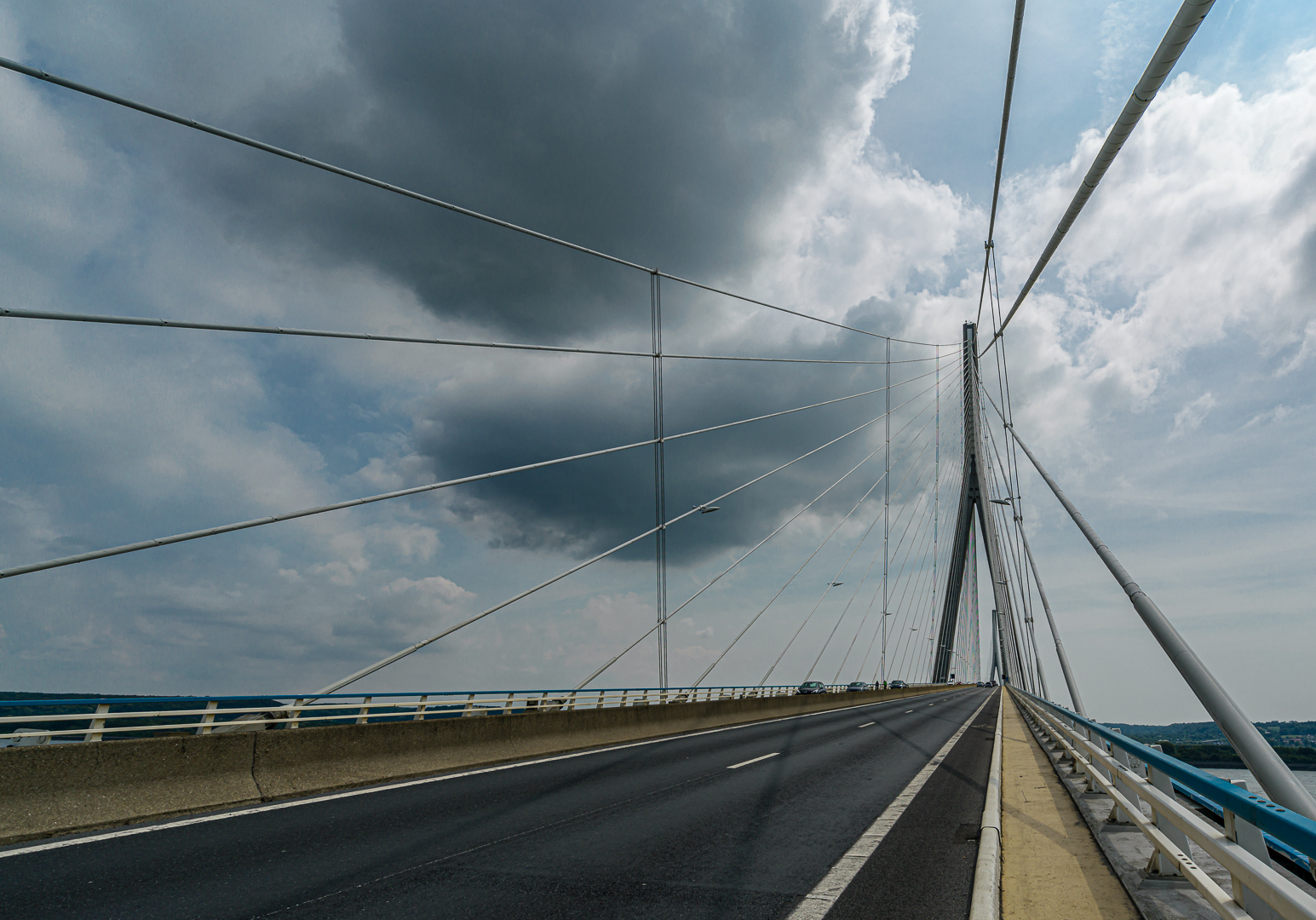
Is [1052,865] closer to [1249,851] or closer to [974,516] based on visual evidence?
[1249,851]

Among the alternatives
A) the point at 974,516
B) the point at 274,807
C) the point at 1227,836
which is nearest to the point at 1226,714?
the point at 1227,836

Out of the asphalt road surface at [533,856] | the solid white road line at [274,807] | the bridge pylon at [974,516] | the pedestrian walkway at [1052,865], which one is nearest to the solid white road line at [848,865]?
the asphalt road surface at [533,856]

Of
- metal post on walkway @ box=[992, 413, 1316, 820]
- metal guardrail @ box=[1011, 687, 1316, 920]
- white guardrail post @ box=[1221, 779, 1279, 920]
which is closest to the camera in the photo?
metal guardrail @ box=[1011, 687, 1316, 920]

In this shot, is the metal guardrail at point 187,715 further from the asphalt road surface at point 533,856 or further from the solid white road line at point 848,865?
the solid white road line at point 848,865

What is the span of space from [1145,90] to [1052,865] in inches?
270

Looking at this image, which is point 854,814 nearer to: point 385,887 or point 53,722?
point 385,887

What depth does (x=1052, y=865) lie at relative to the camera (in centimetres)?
614

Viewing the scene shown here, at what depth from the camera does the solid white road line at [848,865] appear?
5207 mm

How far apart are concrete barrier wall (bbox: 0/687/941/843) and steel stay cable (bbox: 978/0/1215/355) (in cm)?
1223

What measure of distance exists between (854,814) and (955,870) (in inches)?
102

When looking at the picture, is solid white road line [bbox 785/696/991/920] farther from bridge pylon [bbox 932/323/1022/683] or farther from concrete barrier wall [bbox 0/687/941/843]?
bridge pylon [bbox 932/323/1022/683]

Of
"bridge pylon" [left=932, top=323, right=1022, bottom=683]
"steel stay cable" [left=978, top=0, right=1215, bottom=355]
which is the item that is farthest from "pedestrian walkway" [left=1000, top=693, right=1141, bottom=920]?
"bridge pylon" [left=932, top=323, right=1022, bottom=683]

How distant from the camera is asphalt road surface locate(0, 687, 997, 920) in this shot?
5262 mm

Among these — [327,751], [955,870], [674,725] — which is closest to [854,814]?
[955,870]
